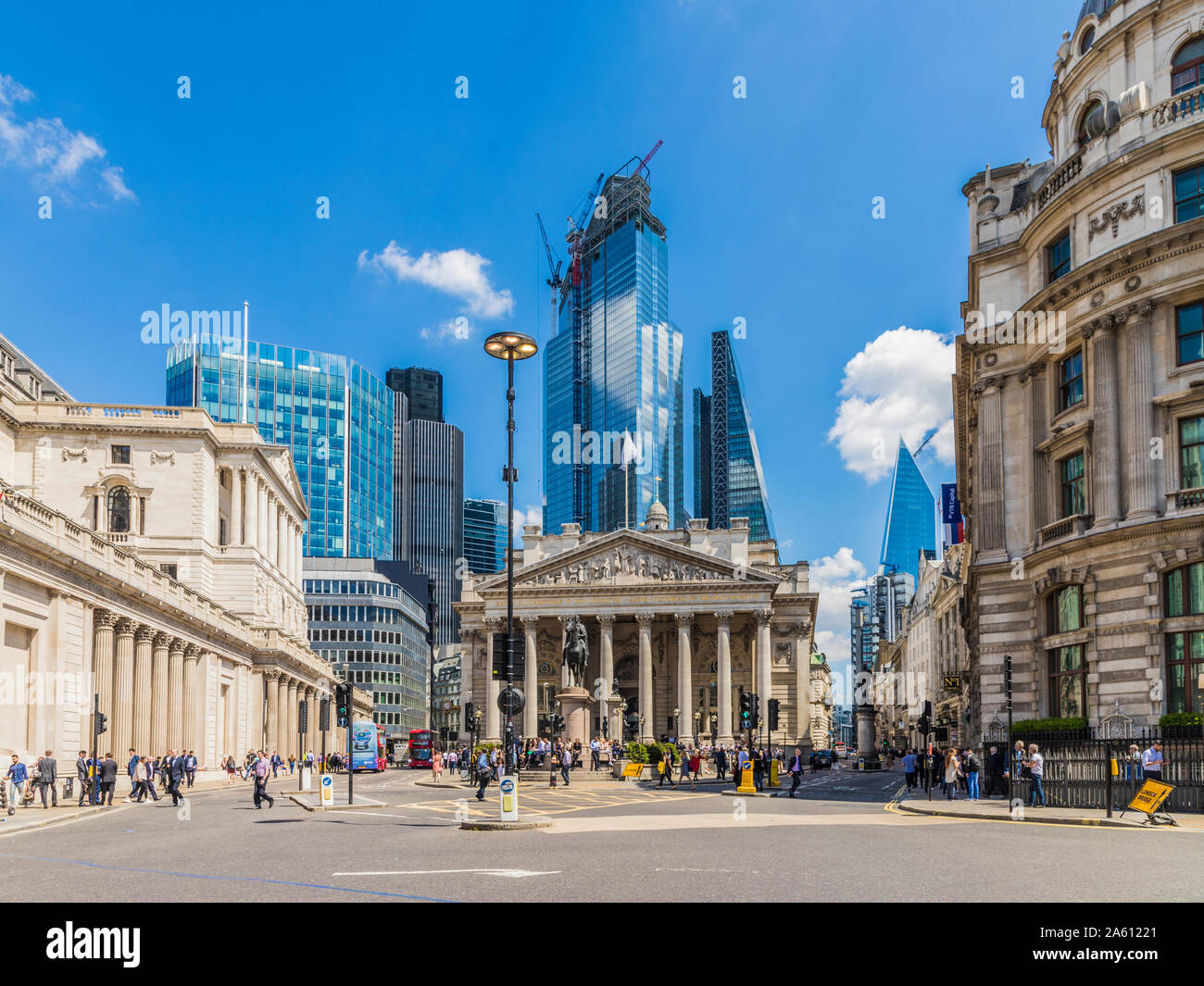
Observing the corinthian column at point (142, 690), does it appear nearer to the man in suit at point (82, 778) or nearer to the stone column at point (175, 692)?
the stone column at point (175, 692)

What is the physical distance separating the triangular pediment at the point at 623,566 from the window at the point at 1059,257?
5824cm

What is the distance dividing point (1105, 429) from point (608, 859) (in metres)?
24.6

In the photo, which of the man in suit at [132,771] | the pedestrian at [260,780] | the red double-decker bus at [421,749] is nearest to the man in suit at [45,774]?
the pedestrian at [260,780]

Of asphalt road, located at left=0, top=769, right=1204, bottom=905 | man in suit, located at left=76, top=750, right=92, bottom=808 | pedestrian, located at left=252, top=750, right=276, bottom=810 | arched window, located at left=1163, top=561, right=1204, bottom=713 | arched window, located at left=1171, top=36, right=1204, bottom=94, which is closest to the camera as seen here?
asphalt road, located at left=0, top=769, right=1204, bottom=905

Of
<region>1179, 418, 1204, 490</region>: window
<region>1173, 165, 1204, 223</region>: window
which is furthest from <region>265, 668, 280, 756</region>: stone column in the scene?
<region>1173, 165, 1204, 223</region>: window

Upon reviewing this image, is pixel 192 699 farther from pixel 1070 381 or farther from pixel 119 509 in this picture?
pixel 1070 381

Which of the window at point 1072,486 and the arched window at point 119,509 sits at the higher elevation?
the arched window at point 119,509

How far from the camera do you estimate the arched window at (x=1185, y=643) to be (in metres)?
31.5

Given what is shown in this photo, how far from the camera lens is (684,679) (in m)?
94.8

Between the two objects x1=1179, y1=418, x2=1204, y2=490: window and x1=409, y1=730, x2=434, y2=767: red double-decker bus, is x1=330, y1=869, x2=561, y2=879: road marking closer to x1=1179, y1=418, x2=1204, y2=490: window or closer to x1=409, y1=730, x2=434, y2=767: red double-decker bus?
x1=1179, y1=418, x2=1204, y2=490: window

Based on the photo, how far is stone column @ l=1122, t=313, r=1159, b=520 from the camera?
3319 cm

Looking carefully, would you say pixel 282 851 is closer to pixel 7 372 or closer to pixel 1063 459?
pixel 1063 459

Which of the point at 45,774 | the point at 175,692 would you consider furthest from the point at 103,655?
the point at 175,692

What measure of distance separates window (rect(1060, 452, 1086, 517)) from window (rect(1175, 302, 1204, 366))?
458cm
